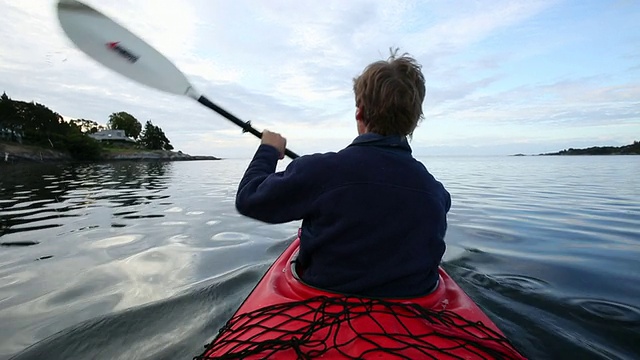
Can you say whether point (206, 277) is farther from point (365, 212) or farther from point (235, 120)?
point (365, 212)

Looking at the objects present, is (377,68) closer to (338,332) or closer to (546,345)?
(338,332)

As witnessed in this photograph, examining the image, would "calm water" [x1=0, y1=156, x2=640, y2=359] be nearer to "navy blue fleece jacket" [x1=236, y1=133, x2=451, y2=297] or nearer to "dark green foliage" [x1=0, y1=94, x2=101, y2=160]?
"navy blue fleece jacket" [x1=236, y1=133, x2=451, y2=297]

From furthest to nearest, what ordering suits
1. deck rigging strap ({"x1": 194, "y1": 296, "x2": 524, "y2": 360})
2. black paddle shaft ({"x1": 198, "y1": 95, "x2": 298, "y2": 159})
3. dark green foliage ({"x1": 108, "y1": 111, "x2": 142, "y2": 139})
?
dark green foliage ({"x1": 108, "y1": 111, "x2": 142, "y2": 139}), black paddle shaft ({"x1": 198, "y1": 95, "x2": 298, "y2": 159}), deck rigging strap ({"x1": 194, "y1": 296, "x2": 524, "y2": 360})

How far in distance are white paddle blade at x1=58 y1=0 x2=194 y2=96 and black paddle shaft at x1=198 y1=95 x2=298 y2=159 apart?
11.5 inches

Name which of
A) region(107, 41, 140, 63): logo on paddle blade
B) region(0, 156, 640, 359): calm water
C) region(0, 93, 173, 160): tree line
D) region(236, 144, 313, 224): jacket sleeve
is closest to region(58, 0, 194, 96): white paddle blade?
region(107, 41, 140, 63): logo on paddle blade

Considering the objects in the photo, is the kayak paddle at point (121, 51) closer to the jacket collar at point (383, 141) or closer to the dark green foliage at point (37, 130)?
the jacket collar at point (383, 141)

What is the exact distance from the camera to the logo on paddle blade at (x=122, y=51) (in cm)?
400

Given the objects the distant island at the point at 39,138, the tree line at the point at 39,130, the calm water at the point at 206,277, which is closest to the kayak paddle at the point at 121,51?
the calm water at the point at 206,277

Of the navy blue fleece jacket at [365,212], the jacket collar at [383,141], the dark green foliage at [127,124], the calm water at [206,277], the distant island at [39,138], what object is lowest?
the calm water at [206,277]

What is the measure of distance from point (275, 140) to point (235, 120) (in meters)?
1.54

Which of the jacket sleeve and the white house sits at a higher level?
the white house

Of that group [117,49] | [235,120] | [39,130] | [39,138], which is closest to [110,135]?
[39,130]

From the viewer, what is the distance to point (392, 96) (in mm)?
1931

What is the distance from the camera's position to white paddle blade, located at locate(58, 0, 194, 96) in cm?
395
